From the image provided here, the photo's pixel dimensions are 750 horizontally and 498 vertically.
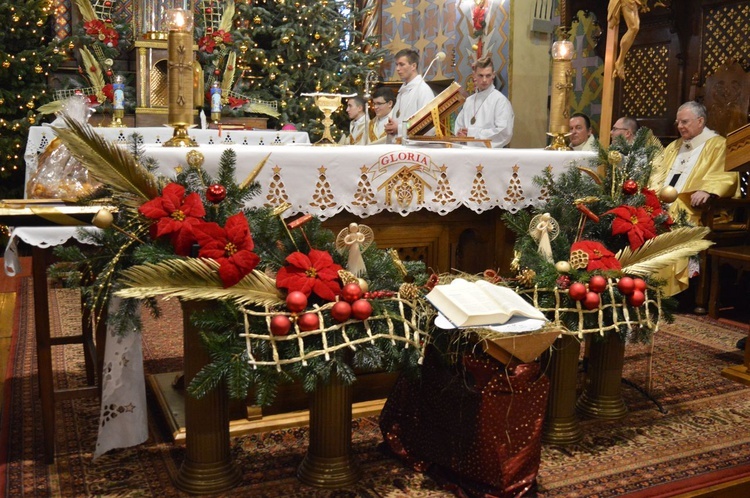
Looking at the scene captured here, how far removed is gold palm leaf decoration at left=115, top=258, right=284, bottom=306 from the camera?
2178 mm

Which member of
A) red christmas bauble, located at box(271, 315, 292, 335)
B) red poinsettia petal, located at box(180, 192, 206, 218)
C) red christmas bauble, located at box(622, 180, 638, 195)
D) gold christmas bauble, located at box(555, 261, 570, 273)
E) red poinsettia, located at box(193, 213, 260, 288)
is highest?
red christmas bauble, located at box(622, 180, 638, 195)

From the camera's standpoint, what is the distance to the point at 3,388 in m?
3.38

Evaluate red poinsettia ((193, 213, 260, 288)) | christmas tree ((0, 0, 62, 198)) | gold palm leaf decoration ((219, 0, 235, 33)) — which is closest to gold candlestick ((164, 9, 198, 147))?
red poinsettia ((193, 213, 260, 288))

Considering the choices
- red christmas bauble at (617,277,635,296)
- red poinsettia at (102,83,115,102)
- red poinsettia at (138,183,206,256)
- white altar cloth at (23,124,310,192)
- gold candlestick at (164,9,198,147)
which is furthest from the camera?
red poinsettia at (102,83,115,102)

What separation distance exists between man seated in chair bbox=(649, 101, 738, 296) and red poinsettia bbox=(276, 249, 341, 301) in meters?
3.11

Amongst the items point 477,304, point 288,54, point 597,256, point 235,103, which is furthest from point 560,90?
point 288,54

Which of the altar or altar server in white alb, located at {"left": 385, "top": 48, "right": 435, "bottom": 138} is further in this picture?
altar server in white alb, located at {"left": 385, "top": 48, "right": 435, "bottom": 138}

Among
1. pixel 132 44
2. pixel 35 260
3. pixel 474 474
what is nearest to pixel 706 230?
pixel 474 474

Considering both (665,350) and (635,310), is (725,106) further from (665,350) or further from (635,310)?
(635,310)

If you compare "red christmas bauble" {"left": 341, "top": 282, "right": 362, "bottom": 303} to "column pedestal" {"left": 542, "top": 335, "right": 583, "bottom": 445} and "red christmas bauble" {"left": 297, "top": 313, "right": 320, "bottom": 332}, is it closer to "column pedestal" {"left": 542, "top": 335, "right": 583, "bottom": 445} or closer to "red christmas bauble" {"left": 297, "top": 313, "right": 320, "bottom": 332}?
"red christmas bauble" {"left": 297, "top": 313, "right": 320, "bottom": 332}

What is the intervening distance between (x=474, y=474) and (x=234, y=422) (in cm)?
98

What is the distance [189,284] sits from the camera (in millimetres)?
2223

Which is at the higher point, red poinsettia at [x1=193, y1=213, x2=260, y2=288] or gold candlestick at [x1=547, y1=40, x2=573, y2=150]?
gold candlestick at [x1=547, y1=40, x2=573, y2=150]

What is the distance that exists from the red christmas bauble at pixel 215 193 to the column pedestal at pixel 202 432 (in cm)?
32
